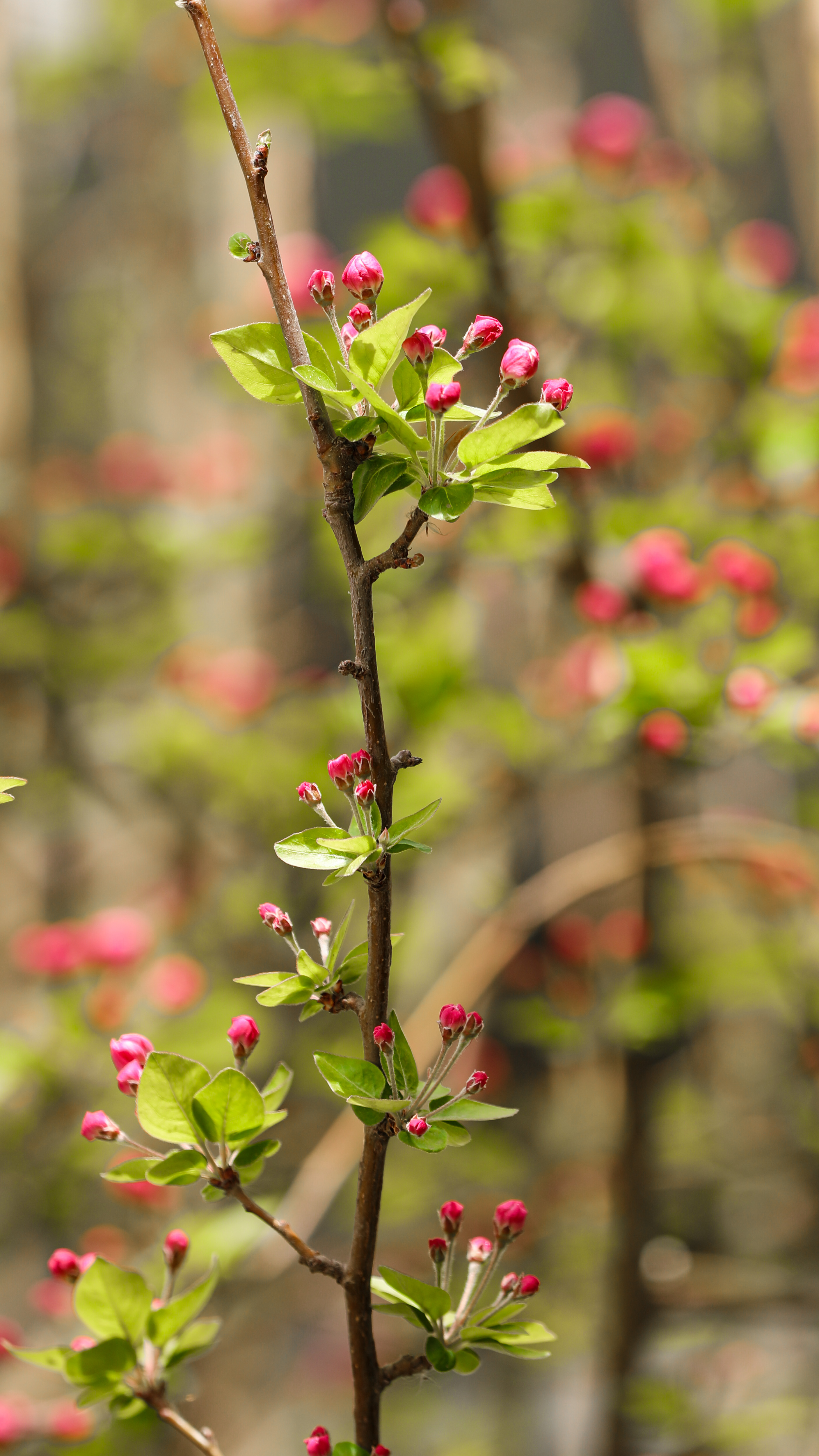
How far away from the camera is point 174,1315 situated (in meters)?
0.42

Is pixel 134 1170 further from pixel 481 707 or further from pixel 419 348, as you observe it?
pixel 481 707

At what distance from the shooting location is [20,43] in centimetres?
218

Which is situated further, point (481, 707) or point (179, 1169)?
point (481, 707)

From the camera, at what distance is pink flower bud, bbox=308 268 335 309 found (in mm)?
354

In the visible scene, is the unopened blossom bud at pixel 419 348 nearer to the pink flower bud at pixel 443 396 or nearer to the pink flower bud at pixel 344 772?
the pink flower bud at pixel 443 396

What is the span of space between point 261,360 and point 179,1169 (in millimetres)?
285

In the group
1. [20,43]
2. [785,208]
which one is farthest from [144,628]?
[785,208]

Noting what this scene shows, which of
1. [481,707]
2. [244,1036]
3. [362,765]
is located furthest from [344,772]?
[481,707]

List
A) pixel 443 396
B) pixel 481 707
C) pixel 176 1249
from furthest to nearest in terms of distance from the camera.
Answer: pixel 481 707
pixel 176 1249
pixel 443 396

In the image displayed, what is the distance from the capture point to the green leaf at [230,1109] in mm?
355

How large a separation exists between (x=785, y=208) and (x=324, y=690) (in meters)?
2.10

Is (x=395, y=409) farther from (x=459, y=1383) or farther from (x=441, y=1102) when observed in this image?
(x=459, y=1383)

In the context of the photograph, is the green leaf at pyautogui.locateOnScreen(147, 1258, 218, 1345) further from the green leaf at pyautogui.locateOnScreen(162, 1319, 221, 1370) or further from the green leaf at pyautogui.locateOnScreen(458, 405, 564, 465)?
the green leaf at pyautogui.locateOnScreen(458, 405, 564, 465)

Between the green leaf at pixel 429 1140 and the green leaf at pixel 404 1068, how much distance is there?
0.02 m
